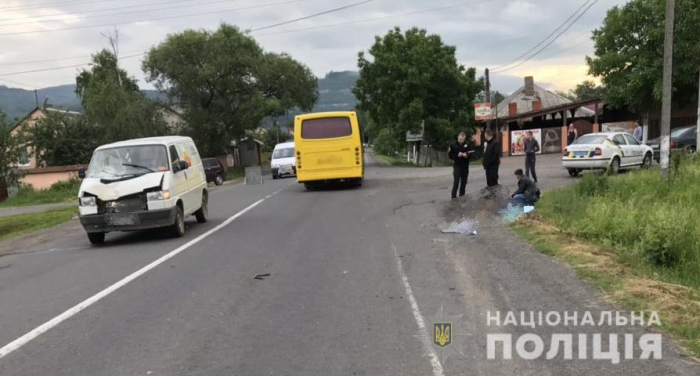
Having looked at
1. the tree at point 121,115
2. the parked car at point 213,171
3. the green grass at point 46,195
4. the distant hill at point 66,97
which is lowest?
the green grass at point 46,195

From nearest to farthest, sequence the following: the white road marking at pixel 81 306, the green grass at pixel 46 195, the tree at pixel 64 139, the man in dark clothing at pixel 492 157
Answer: the white road marking at pixel 81 306 → the man in dark clothing at pixel 492 157 → the green grass at pixel 46 195 → the tree at pixel 64 139

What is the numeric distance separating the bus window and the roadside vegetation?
9.48 metres

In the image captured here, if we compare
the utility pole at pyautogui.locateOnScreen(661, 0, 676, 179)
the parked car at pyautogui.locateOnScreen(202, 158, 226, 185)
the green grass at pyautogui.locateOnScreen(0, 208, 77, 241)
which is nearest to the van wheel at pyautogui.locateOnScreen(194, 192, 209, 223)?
the green grass at pyautogui.locateOnScreen(0, 208, 77, 241)

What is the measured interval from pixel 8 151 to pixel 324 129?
20059 mm

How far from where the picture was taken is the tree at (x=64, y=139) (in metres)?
40.3

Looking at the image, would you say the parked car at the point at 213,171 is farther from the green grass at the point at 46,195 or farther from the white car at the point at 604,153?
the white car at the point at 604,153

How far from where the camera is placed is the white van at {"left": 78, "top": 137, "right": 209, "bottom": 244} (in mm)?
10336

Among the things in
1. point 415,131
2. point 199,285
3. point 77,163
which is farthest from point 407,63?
point 199,285

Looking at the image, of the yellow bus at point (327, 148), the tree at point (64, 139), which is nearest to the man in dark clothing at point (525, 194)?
the yellow bus at point (327, 148)

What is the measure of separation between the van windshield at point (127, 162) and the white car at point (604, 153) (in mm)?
13784

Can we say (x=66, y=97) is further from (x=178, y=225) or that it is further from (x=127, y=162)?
(x=178, y=225)

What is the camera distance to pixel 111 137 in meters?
39.9

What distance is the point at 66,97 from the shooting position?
79188 millimetres

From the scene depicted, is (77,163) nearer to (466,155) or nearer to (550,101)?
(466,155)
